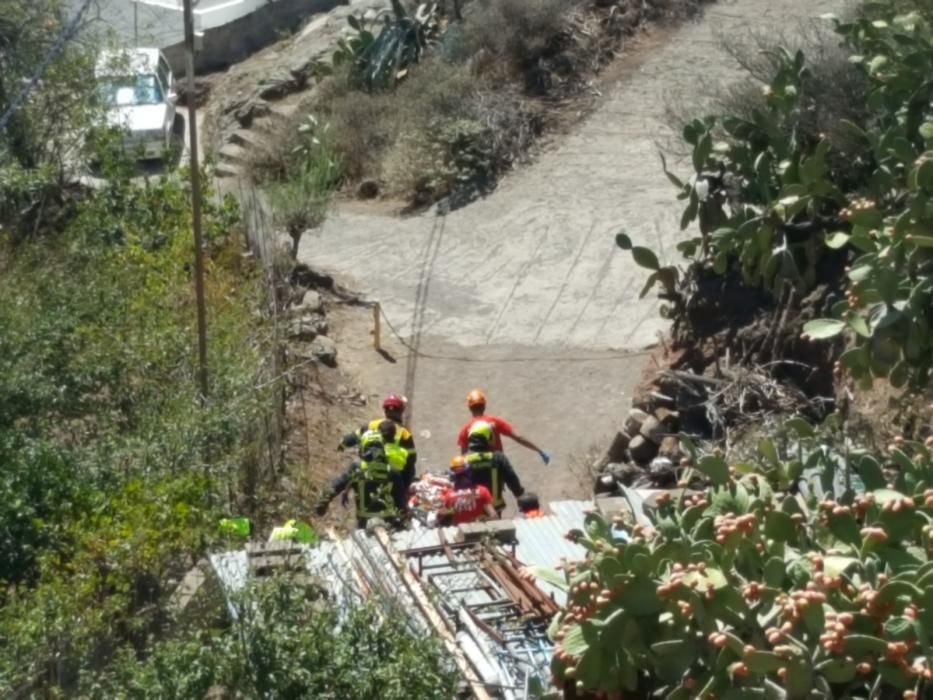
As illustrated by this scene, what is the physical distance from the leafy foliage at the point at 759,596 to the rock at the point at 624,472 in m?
6.16

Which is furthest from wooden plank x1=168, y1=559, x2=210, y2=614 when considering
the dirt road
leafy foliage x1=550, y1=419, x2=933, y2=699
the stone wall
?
the stone wall

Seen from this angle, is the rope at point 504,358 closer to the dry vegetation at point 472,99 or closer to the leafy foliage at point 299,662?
the dry vegetation at point 472,99

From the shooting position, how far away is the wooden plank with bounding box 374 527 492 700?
702 cm

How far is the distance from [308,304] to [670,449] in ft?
19.2

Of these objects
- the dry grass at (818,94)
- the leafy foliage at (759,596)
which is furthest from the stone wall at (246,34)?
the leafy foliage at (759,596)

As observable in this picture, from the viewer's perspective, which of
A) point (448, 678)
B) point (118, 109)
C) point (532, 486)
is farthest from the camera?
point (118, 109)

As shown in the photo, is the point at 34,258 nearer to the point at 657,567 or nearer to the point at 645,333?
the point at 645,333

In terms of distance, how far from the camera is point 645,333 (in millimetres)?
16500

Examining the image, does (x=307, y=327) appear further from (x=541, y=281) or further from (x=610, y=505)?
(x=610, y=505)

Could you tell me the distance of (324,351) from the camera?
645 inches

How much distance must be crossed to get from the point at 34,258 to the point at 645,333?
19.7 ft

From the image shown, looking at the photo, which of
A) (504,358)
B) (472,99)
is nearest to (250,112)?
(472,99)

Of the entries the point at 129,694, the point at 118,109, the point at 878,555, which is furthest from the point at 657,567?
the point at 118,109

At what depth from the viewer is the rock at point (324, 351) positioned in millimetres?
16281
